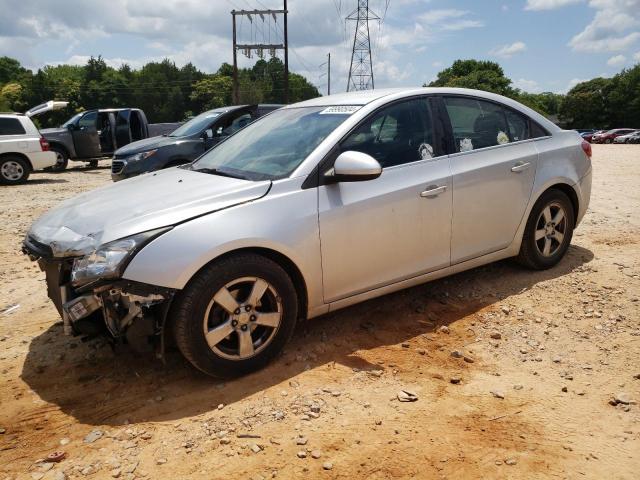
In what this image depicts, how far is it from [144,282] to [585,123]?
268 ft

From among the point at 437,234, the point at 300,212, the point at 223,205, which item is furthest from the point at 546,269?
the point at 223,205

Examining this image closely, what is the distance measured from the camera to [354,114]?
3.69m

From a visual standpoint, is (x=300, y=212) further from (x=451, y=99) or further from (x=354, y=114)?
(x=451, y=99)

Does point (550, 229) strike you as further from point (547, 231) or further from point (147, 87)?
point (147, 87)

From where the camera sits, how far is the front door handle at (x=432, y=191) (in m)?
3.78

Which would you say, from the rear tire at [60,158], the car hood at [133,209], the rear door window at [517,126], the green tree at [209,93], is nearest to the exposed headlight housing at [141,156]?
the car hood at [133,209]

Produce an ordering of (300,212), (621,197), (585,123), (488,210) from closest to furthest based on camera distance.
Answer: (300,212), (488,210), (621,197), (585,123)

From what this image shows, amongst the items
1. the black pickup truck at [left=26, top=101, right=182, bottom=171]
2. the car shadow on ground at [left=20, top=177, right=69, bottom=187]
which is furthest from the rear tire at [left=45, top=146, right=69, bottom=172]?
the car shadow on ground at [left=20, top=177, right=69, bottom=187]

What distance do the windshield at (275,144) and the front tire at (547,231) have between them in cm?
203

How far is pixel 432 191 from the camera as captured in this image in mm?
3809

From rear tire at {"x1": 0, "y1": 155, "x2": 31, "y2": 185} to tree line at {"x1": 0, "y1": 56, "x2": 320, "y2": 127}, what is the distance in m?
65.7

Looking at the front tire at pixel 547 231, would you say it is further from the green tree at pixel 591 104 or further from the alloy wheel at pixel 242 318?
the green tree at pixel 591 104

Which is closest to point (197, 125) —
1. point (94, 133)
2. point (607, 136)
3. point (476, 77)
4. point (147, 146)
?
point (147, 146)

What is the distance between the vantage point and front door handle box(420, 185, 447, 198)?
3775mm
